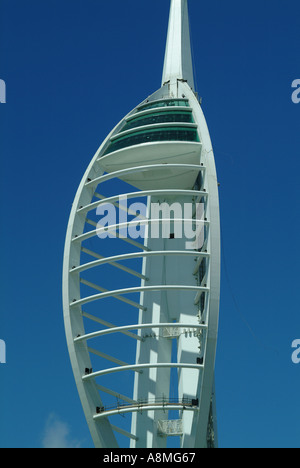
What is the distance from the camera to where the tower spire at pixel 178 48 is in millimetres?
76325

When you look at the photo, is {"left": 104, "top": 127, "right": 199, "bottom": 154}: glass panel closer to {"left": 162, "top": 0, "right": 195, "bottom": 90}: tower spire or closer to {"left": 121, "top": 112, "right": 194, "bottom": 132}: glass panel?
{"left": 121, "top": 112, "right": 194, "bottom": 132}: glass panel

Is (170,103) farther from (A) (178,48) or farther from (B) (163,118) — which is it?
(A) (178,48)

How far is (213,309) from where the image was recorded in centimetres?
5188

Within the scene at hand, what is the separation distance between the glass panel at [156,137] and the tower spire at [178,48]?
12233 mm

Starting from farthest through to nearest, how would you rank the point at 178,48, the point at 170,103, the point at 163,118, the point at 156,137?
1. the point at 178,48
2. the point at 170,103
3. the point at 163,118
4. the point at 156,137

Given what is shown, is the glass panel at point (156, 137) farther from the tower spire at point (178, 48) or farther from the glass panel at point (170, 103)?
the tower spire at point (178, 48)

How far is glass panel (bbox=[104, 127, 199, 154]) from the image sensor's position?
63.1 meters

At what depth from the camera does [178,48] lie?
79.0m

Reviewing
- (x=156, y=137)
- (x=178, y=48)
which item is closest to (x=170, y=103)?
(x=156, y=137)

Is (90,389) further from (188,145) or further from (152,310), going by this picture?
(188,145)

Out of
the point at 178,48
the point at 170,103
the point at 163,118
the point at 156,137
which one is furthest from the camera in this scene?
the point at 178,48

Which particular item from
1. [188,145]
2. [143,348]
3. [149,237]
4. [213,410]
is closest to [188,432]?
[213,410]

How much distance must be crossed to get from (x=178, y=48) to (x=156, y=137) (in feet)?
63.2

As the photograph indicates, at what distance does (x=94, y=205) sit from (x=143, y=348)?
43.6 ft
